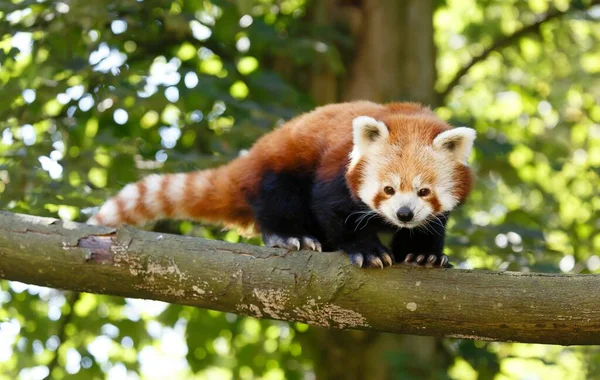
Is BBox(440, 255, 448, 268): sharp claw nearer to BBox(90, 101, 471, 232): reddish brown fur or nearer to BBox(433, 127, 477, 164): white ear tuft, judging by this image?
BBox(90, 101, 471, 232): reddish brown fur

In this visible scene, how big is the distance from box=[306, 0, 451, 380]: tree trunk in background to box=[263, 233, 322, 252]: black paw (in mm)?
2246

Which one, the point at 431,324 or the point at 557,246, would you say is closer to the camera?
the point at 431,324

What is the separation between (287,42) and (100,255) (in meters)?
2.68

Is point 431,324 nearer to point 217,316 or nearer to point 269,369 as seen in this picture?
point 217,316

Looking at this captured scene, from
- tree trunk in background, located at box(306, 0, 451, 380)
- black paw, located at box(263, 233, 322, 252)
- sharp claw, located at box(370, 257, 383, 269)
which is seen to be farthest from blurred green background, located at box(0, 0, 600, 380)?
sharp claw, located at box(370, 257, 383, 269)

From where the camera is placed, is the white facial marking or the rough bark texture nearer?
the white facial marking

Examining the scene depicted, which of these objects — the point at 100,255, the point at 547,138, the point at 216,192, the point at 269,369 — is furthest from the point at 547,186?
the point at 100,255

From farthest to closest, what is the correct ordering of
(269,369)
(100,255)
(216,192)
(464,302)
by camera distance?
(269,369)
(216,192)
(100,255)
(464,302)

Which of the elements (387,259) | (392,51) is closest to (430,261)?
(387,259)

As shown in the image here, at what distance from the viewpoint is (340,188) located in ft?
12.6

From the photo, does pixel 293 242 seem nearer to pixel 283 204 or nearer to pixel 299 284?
pixel 283 204

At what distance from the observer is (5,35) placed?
4.61 metres

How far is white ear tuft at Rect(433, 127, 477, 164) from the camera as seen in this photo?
368 cm

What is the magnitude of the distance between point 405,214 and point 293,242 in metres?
0.80
